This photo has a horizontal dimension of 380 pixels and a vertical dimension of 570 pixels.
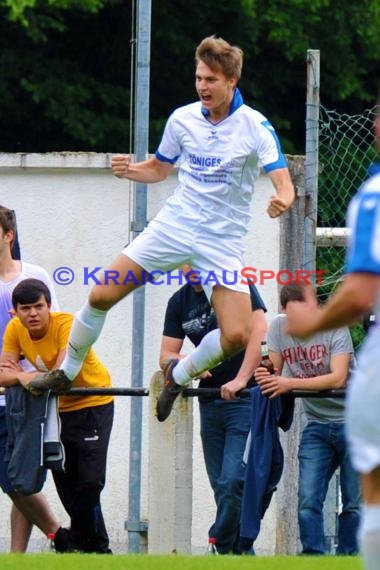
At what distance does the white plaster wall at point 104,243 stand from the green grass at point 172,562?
11.7ft

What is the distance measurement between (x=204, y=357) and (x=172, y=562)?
1.55 metres

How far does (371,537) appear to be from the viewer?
398 cm

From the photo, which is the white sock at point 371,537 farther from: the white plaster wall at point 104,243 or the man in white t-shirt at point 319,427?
the white plaster wall at point 104,243

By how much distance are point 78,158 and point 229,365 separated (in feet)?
8.46

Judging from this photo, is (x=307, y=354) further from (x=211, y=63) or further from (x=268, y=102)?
(x=268, y=102)

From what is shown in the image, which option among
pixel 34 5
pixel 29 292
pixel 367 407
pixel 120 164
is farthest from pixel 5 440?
pixel 34 5

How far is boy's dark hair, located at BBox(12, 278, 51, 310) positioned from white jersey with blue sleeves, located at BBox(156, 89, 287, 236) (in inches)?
41.1

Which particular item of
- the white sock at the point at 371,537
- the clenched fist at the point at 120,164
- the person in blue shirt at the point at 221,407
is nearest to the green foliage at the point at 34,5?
the person in blue shirt at the point at 221,407

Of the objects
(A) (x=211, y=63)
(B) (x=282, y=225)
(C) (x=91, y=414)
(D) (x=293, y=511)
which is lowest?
(D) (x=293, y=511)

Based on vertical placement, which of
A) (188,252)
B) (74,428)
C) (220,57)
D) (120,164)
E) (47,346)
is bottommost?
(74,428)

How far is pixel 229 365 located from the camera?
910 cm

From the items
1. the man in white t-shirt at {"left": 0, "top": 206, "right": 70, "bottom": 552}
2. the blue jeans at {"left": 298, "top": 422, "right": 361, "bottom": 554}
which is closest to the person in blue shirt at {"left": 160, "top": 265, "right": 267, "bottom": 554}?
the blue jeans at {"left": 298, "top": 422, "right": 361, "bottom": 554}

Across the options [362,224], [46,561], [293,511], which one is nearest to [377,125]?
[362,224]

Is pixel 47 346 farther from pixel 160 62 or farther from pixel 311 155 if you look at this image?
pixel 160 62
